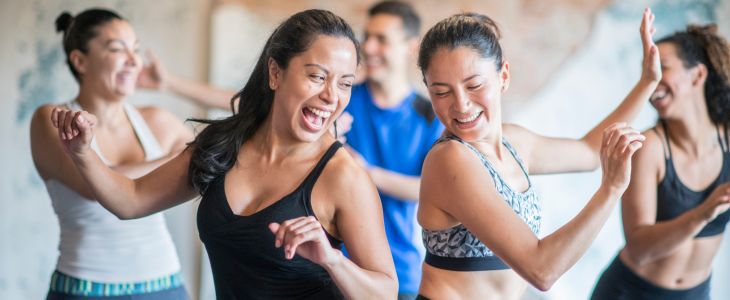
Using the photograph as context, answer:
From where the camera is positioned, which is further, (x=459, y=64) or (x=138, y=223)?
(x=138, y=223)

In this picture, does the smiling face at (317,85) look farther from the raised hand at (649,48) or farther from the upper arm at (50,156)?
the upper arm at (50,156)

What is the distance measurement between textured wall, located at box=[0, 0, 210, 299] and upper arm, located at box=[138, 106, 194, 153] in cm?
111

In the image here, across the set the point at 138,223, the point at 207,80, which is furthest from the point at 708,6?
the point at 138,223

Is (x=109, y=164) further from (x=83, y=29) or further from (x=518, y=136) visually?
(x=518, y=136)

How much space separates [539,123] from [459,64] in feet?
6.57

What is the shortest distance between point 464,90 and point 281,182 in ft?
1.46

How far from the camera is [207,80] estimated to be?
158 inches

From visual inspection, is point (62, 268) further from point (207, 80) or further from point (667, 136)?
point (667, 136)

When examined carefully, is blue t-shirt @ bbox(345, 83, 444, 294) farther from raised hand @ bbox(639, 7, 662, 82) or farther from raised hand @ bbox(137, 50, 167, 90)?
raised hand @ bbox(639, 7, 662, 82)

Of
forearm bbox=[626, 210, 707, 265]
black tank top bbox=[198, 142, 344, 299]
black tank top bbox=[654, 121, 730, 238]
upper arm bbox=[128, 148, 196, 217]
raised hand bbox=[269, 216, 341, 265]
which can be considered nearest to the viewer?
raised hand bbox=[269, 216, 341, 265]

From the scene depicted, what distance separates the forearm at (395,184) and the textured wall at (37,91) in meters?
1.49

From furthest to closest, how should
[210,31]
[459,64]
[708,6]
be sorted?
[210,31] → [708,6] → [459,64]

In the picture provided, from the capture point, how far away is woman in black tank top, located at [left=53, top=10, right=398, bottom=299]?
1.81m

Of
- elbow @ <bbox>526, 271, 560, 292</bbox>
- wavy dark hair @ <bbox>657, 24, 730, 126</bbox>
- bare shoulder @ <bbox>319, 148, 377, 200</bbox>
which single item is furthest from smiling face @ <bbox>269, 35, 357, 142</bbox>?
wavy dark hair @ <bbox>657, 24, 730, 126</bbox>
